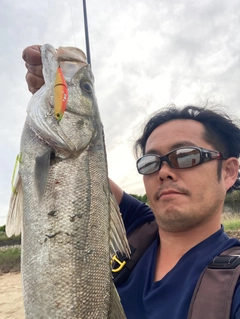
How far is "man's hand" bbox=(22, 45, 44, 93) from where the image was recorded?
250cm

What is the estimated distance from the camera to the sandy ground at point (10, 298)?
7547mm

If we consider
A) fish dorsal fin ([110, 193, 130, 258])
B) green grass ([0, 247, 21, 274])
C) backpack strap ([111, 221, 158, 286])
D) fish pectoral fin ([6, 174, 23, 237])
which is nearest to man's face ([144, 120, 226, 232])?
backpack strap ([111, 221, 158, 286])

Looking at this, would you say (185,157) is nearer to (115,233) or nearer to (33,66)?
(115,233)

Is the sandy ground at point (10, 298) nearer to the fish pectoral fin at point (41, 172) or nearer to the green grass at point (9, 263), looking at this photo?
the green grass at point (9, 263)

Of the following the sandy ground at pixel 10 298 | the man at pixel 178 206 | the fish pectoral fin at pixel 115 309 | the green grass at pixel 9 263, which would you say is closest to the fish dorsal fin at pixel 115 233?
the fish pectoral fin at pixel 115 309

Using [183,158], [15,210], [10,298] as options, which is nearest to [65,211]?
[15,210]

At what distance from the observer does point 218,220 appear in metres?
2.62

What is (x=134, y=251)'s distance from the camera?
104 inches

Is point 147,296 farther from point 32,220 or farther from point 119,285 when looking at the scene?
point 32,220

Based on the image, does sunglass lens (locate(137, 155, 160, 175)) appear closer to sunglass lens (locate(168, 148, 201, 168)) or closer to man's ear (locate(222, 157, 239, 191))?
sunglass lens (locate(168, 148, 201, 168))

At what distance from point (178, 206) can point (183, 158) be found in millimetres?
402

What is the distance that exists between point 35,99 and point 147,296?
5.46 feet

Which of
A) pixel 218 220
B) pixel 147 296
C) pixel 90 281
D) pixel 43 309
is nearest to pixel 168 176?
pixel 218 220

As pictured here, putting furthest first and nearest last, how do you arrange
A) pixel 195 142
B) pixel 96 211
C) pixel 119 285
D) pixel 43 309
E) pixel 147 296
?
pixel 195 142 < pixel 119 285 < pixel 147 296 < pixel 96 211 < pixel 43 309
